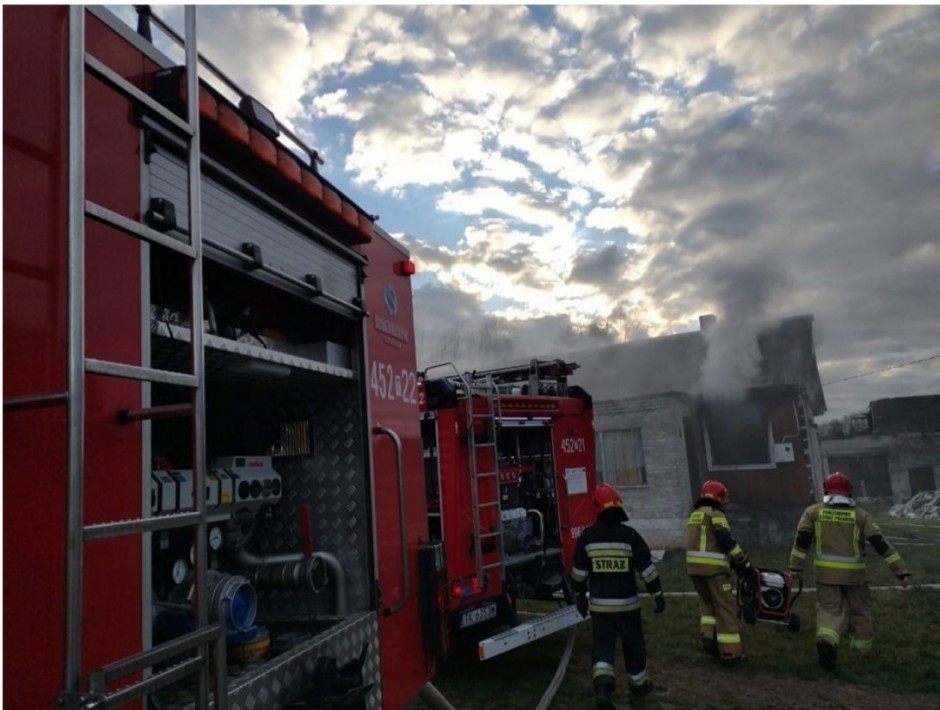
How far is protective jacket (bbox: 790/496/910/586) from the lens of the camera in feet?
22.0

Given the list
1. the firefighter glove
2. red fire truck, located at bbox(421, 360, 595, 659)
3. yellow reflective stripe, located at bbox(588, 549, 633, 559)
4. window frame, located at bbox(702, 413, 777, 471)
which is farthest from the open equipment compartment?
window frame, located at bbox(702, 413, 777, 471)

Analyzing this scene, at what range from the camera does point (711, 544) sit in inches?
275

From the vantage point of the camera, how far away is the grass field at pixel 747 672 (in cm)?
577

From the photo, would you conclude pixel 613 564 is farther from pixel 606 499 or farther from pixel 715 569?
pixel 715 569

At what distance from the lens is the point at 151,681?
61.1 inches

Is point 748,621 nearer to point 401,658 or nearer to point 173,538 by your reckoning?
point 401,658

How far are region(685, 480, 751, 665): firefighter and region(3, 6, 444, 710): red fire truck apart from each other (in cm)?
406

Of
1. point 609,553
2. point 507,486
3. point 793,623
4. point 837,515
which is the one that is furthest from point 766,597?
point 507,486

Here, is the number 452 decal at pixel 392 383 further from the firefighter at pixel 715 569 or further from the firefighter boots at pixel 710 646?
the firefighter boots at pixel 710 646

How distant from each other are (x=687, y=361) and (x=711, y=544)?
42.3 feet

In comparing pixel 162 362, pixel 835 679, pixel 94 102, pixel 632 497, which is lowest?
pixel 835 679

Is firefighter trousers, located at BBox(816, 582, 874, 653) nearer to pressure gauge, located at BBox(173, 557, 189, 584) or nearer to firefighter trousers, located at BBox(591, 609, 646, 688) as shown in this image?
firefighter trousers, located at BBox(591, 609, 646, 688)

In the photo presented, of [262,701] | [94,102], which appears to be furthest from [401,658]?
[94,102]

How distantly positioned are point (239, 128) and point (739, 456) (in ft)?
51.3
